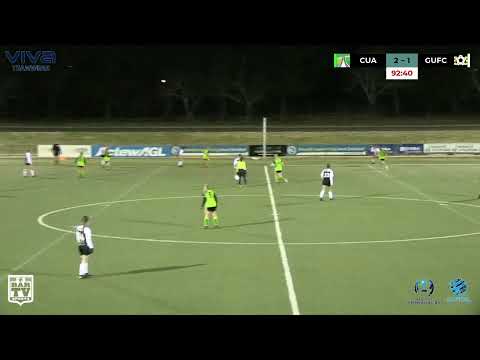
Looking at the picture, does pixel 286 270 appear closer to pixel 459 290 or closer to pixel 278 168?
pixel 459 290

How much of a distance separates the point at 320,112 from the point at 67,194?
242ft

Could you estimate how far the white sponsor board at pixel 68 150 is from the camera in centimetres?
6719

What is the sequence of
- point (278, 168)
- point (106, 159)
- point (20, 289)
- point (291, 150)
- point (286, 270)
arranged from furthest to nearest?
1. point (291, 150)
2. point (106, 159)
3. point (278, 168)
4. point (286, 270)
5. point (20, 289)

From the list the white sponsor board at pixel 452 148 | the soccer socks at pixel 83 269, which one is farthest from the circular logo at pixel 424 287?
the white sponsor board at pixel 452 148

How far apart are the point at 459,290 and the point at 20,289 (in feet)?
34.9

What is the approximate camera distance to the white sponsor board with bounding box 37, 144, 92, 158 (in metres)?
67.2

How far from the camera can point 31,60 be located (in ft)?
78.8

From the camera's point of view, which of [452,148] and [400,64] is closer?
[400,64]

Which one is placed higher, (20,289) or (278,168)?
(278,168)

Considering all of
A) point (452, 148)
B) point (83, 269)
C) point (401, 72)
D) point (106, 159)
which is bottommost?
point (83, 269)

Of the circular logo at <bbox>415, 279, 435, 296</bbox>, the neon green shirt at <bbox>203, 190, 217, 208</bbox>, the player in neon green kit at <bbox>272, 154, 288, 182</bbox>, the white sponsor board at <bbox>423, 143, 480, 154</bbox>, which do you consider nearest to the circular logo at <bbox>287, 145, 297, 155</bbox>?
the white sponsor board at <bbox>423, 143, 480, 154</bbox>

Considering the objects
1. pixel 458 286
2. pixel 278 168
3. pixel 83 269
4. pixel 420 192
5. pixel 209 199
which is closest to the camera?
pixel 458 286

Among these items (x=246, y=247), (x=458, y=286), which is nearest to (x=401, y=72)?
(x=246, y=247)

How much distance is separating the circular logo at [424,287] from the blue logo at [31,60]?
14161mm
